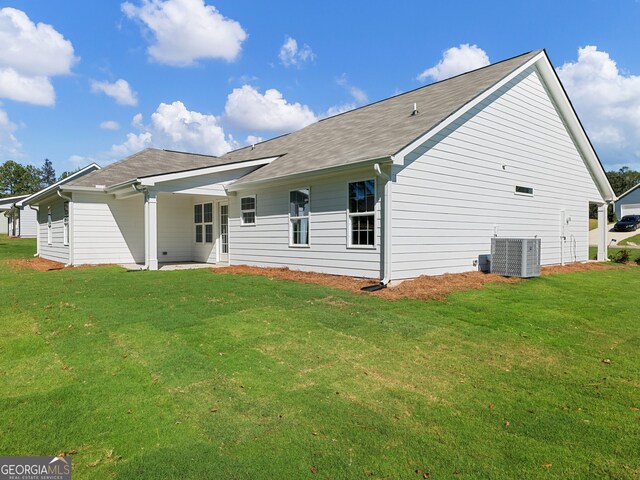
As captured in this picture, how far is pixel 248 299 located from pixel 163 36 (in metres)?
12.0

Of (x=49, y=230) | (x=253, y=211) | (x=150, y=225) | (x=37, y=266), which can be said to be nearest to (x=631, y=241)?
(x=253, y=211)

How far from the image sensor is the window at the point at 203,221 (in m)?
15.4

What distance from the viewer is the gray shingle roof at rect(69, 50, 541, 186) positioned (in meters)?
10.2

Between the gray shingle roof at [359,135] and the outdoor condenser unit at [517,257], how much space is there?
3763 millimetres

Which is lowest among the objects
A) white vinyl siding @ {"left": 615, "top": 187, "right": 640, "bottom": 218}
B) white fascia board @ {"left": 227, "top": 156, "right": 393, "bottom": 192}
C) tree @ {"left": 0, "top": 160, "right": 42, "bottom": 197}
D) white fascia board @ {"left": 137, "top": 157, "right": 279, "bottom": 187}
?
white fascia board @ {"left": 227, "top": 156, "right": 393, "bottom": 192}

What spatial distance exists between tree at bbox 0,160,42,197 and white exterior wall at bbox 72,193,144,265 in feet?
237

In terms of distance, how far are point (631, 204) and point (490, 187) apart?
42432 mm

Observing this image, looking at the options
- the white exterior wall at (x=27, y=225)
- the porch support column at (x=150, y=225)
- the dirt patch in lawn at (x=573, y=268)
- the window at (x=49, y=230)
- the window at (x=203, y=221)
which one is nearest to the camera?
the dirt patch in lawn at (x=573, y=268)

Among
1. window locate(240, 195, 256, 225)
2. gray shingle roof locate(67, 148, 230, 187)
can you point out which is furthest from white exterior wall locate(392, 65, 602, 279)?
gray shingle roof locate(67, 148, 230, 187)

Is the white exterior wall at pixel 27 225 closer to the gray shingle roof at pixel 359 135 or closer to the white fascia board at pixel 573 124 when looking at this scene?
the gray shingle roof at pixel 359 135

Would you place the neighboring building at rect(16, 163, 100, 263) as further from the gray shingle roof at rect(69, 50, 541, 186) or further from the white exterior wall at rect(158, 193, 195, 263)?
the white exterior wall at rect(158, 193, 195, 263)

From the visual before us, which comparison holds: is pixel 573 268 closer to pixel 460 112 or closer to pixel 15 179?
pixel 460 112

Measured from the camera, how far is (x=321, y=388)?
157 inches

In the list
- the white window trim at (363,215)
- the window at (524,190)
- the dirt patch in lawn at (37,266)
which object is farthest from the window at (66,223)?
the window at (524,190)
